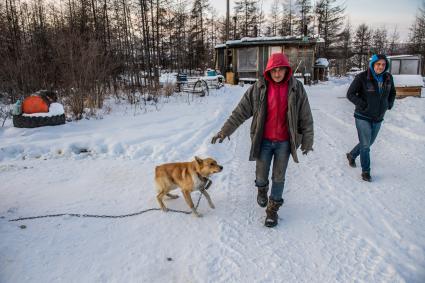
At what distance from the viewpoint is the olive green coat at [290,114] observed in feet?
11.4

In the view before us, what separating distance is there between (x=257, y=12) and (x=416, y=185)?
148 ft

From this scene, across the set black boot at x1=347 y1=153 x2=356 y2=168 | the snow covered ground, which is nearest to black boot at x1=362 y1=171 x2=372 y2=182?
the snow covered ground

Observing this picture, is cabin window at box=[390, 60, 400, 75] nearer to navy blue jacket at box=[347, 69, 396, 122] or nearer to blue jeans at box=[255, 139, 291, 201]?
navy blue jacket at box=[347, 69, 396, 122]

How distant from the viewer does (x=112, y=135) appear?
7.60 metres

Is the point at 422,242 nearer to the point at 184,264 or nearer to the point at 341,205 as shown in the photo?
the point at 341,205

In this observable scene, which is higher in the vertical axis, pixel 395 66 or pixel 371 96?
pixel 395 66

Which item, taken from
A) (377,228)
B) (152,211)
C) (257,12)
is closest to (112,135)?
(152,211)

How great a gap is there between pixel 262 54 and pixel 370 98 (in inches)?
818

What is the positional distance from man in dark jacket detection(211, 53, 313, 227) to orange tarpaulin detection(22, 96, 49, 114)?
6.75 m

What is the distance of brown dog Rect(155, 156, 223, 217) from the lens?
12.4 feet

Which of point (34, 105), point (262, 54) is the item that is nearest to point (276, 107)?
point (34, 105)

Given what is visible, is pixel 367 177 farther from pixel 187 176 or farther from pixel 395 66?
pixel 395 66

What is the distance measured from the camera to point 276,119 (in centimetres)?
357

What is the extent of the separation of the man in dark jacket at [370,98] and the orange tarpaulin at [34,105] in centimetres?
768
